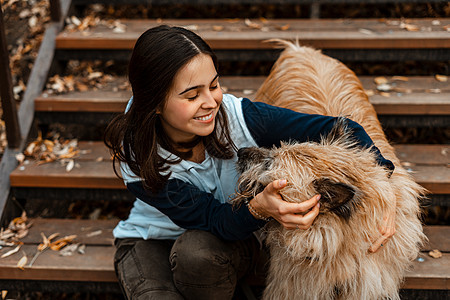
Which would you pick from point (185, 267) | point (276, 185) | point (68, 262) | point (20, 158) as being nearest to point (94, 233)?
point (68, 262)

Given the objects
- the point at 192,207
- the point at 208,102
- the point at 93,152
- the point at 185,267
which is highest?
the point at 208,102

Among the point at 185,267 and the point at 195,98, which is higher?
the point at 195,98

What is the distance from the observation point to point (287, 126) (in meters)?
2.28

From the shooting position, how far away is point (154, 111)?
2.10 m

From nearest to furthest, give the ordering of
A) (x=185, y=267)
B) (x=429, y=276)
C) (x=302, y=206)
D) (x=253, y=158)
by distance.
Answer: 1. (x=302, y=206)
2. (x=253, y=158)
3. (x=185, y=267)
4. (x=429, y=276)

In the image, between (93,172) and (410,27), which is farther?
(410,27)

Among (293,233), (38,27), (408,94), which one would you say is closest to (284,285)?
(293,233)

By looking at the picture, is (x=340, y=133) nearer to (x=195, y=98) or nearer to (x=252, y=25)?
(x=195, y=98)

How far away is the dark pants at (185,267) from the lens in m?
2.17

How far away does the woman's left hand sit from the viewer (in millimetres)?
1919

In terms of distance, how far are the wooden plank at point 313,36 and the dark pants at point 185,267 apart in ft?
4.96

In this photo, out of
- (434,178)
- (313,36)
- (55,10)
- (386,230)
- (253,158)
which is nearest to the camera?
(386,230)

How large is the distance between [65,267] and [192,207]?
905 millimetres

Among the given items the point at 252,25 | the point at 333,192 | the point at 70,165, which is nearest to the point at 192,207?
the point at 333,192
